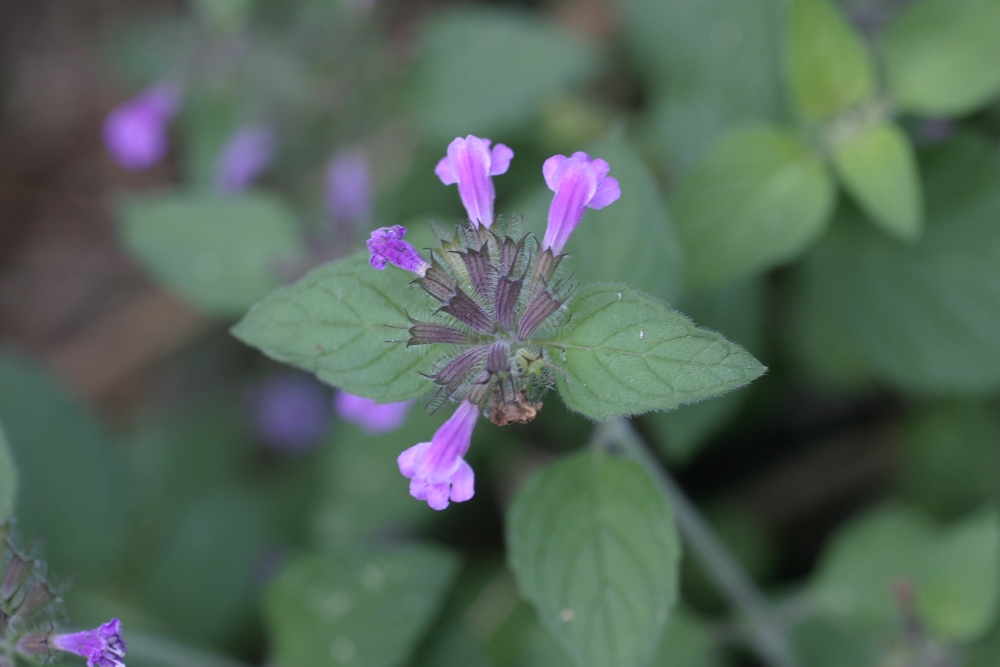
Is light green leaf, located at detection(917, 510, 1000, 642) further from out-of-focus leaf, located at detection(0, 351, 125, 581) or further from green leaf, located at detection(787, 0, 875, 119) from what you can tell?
out-of-focus leaf, located at detection(0, 351, 125, 581)

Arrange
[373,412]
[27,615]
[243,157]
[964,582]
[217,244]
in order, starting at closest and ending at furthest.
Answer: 1. [27,615]
2. [964,582]
3. [373,412]
4. [217,244]
5. [243,157]

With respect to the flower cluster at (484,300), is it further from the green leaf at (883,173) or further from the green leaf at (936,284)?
the green leaf at (936,284)

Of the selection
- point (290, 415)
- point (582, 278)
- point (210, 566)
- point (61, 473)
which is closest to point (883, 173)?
point (582, 278)

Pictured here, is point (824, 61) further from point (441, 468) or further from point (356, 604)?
point (356, 604)

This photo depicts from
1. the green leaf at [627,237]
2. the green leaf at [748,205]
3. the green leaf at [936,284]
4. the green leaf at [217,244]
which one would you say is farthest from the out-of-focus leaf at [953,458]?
the green leaf at [217,244]

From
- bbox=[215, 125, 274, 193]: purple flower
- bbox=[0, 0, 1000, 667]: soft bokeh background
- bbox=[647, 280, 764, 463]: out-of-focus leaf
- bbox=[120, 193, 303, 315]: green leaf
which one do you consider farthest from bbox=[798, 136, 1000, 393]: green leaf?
bbox=[215, 125, 274, 193]: purple flower
